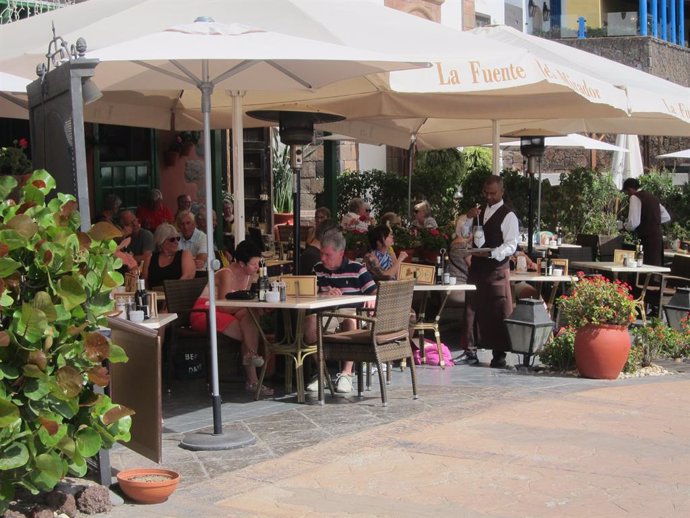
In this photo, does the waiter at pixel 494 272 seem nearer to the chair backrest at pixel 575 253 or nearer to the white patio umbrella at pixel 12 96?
the chair backrest at pixel 575 253

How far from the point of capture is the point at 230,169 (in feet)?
62.7

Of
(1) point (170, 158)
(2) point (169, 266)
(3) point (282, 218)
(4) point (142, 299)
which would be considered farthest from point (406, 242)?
(3) point (282, 218)

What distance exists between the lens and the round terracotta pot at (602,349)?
31.8 feet

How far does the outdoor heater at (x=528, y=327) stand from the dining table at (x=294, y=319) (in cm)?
180

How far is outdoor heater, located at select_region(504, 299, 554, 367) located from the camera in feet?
33.3

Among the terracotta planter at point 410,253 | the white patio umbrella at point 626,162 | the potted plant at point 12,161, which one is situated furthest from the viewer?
the white patio umbrella at point 626,162

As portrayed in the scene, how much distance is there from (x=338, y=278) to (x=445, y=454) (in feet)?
7.93

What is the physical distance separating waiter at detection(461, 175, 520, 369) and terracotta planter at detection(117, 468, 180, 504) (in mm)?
4932

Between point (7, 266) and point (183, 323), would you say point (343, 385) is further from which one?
point (7, 266)

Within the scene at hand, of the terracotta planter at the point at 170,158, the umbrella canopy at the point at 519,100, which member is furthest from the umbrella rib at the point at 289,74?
the terracotta planter at the point at 170,158

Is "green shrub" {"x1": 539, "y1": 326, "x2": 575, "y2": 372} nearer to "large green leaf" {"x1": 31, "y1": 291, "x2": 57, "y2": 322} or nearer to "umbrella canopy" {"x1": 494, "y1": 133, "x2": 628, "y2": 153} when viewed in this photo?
"large green leaf" {"x1": 31, "y1": 291, "x2": 57, "y2": 322}

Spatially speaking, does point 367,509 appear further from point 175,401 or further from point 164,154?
point 164,154

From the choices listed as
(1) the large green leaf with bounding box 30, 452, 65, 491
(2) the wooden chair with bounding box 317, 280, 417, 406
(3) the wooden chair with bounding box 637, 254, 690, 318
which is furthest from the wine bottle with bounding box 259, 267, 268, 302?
(3) the wooden chair with bounding box 637, 254, 690, 318

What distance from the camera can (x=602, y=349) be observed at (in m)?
9.71
